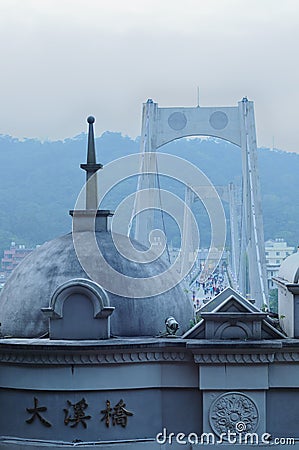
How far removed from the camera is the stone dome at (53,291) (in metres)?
10.8

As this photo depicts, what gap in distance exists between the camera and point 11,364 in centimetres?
1040

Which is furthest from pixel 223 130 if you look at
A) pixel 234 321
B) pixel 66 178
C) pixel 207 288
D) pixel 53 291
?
pixel 234 321

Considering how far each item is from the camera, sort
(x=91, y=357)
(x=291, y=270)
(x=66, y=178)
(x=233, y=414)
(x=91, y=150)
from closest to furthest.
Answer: (x=91, y=357), (x=233, y=414), (x=291, y=270), (x=91, y=150), (x=66, y=178)

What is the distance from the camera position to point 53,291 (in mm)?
10914

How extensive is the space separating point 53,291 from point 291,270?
120 inches

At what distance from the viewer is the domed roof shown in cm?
1047

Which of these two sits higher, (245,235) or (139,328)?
(245,235)

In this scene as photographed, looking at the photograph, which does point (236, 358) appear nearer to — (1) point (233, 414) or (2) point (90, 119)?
(1) point (233, 414)

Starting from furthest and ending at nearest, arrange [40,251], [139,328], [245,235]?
1. [245,235]
2. [40,251]
3. [139,328]

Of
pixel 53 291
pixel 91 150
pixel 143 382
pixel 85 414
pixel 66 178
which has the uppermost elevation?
pixel 66 178

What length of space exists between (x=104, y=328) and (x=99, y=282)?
0.84m

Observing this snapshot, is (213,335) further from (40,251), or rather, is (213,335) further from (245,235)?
(245,235)

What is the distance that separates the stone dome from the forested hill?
13.4m

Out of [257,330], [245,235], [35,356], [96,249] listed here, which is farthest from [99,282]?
[245,235]
